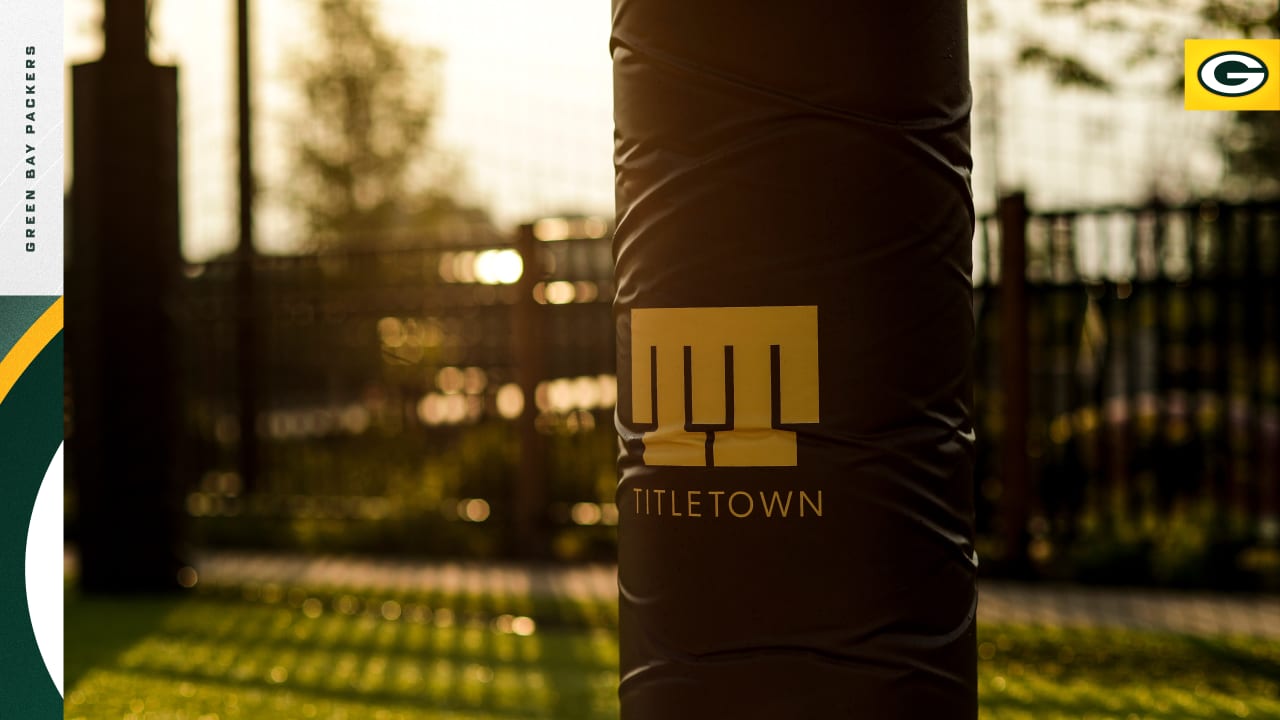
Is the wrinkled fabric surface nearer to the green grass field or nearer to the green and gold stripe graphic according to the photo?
the green and gold stripe graphic

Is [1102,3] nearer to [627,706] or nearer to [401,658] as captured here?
[401,658]

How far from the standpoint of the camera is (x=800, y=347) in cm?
193

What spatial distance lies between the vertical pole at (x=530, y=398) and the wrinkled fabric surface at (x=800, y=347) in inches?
259

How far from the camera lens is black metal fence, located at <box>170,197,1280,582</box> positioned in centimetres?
744

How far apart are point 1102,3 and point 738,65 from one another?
6224mm

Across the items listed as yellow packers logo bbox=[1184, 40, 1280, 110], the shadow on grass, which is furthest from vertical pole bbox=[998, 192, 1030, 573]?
the shadow on grass

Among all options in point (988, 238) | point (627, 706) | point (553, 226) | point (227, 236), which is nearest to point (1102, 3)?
point (988, 238)

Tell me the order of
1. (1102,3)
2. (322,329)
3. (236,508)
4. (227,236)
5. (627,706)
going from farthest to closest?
(227,236) → (322,329) → (236,508) → (1102,3) → (627,706)

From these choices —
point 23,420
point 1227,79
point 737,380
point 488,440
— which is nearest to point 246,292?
point 488,440

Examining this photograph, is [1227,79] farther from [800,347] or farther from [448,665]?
[448,665]

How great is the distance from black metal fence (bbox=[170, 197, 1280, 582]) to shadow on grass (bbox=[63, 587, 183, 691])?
115cm

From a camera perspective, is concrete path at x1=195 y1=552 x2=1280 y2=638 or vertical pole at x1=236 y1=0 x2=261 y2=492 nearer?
concrete path at x1=195 y1=552 x2=1280 y2=638

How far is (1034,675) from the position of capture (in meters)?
5.39

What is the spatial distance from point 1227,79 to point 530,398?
5293 mm
